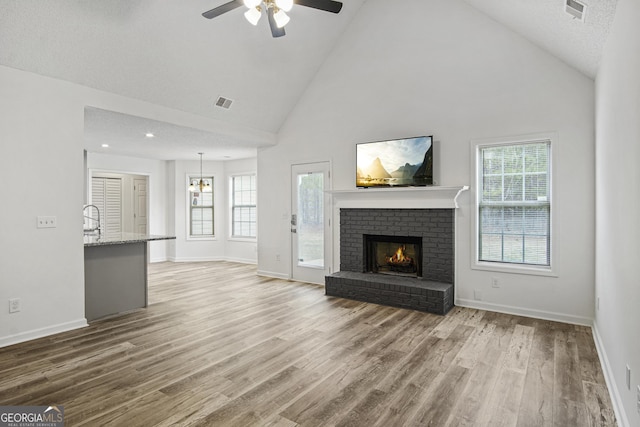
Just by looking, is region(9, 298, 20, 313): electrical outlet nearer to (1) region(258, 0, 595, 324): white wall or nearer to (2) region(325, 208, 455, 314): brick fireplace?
(2) region(325, 208, 455, 314): brick fireplace

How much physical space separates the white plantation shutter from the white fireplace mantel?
549cm

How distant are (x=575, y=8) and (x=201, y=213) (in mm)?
8109

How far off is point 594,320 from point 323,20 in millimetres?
4943

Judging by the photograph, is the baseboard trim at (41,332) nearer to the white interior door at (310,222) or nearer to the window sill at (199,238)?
the white interior door at (310,222)

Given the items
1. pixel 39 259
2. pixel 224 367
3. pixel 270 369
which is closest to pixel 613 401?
pixel 270 369

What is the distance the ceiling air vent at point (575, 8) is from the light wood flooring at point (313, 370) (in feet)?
9.01

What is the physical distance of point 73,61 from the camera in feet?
12.1

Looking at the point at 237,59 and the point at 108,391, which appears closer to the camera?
the point at 108,391

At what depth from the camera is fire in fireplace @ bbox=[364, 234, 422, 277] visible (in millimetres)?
5230

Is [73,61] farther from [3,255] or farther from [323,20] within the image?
[323,20]

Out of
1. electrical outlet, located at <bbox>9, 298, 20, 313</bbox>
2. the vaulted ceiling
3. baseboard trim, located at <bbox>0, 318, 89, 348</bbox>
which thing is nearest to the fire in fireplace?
the vaulted ceiling

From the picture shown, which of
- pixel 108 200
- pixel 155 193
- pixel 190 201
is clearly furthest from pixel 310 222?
pixel 108 200

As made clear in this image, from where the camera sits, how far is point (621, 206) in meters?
2.30

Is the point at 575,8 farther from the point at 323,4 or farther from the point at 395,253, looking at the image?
the point at 395,253
